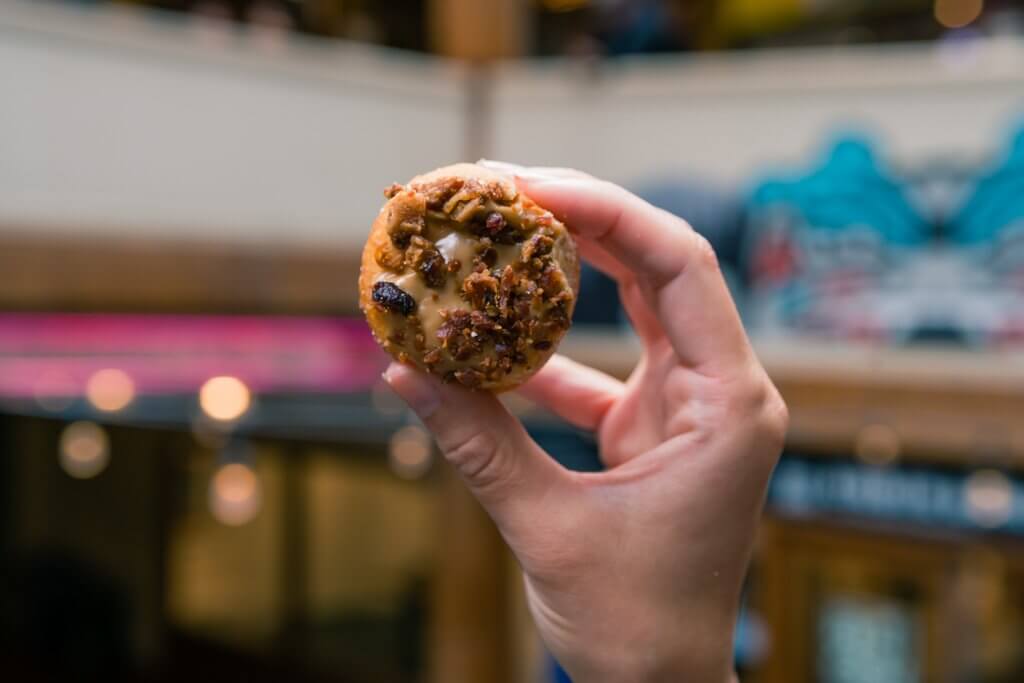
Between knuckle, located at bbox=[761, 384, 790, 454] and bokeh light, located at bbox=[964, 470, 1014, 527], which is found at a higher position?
knuckle, located at bbox=[761, 384, 790, 454]

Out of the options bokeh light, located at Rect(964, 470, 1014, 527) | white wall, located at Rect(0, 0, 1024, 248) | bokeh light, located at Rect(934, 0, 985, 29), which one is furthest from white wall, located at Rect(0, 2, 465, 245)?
bokeh light, located at Rect(964, 470, 1014, 527)

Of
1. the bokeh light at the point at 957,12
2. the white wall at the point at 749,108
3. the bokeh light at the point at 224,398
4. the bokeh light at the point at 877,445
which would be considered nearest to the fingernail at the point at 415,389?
the bokeh light at the point at 224,398

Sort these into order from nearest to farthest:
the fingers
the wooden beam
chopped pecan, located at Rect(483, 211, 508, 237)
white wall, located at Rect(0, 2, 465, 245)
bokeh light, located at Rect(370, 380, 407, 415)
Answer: chopped pecan, located at Rect(483, 211, 508, 237), the fingers, white wall, located at Rect(0, 2, 465, 245), the wooden beam, bokeh light, located at Rect(370, 380, 407, 415)

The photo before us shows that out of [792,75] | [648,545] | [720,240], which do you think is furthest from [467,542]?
[648,545]

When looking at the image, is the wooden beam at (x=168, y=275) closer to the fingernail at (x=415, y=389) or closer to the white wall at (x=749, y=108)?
the white wall at (x=749, y=108)

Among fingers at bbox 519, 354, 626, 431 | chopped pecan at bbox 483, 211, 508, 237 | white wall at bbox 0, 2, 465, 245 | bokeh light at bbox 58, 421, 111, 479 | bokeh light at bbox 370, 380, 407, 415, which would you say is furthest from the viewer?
bokeh light at bbox 58, 421, 111, 479

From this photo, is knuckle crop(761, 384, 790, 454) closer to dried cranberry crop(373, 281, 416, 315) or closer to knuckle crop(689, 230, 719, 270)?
knuckle crop(689, 230, 719, 270)

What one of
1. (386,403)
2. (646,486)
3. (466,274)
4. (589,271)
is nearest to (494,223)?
(466,274)
